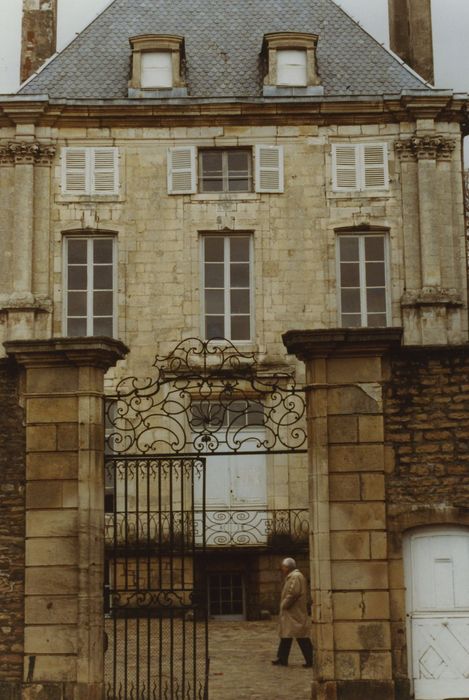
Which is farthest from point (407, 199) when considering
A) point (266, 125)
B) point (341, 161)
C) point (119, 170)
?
point (119, 170)

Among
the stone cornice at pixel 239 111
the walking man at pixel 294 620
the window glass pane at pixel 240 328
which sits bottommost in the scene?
the walking man at pixel 294 620

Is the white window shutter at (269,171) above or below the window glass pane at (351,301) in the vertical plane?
above

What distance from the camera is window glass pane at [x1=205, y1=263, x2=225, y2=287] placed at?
19453 millimetres

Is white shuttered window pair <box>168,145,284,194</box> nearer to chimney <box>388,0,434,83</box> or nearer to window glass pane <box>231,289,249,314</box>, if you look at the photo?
window glass pane <box>231,289,249,314</box>

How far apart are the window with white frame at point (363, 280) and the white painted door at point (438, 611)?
8.62 m

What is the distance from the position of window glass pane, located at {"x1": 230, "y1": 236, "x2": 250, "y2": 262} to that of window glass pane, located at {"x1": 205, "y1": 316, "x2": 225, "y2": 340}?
0.99m

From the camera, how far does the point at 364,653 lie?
1054 cm

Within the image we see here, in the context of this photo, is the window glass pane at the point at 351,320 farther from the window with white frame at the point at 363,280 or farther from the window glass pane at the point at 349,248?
the window glass pane at the point at 349,248

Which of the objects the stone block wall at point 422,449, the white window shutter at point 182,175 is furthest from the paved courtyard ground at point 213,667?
the white window shutter at point 182,175

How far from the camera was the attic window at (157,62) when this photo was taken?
19938 mm

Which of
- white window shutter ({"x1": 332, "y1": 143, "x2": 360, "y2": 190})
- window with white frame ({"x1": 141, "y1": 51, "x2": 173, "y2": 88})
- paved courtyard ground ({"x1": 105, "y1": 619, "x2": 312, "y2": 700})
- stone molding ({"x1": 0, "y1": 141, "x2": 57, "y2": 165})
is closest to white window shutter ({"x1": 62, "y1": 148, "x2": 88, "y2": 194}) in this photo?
stone molding ({"x1": 0, "y1": 141, "x2": 57, "y2": 165})

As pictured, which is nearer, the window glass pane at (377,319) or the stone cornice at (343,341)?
the stone cornice at (343,341)

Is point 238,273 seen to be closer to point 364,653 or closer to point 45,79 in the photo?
point 45,79

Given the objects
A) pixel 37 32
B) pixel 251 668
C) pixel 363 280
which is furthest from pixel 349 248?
pixel 251 668
